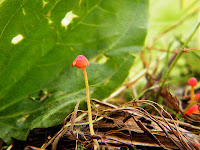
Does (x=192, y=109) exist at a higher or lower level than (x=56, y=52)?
lower

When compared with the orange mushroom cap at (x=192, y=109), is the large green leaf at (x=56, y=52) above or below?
above

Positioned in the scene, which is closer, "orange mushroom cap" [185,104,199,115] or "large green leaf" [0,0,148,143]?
"large green leaf" [0,0,148,143]

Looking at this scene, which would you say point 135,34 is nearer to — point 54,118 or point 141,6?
point 141,6

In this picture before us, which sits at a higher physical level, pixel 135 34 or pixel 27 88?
pixel 135 34

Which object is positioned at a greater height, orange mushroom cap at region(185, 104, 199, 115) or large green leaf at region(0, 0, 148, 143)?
Answer: large green leaf at region(0, 0, 148, 143)

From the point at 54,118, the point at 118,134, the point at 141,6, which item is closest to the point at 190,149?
the point at 118,134

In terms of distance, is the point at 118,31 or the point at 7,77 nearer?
the point at 7,77

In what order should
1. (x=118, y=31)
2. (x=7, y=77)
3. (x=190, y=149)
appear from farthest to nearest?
(x=118, y=31)
(x=7, y=77)
(x=190, y=149)

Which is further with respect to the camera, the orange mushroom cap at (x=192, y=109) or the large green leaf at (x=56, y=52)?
the orange mushroom cap at (x=192, y=109)
